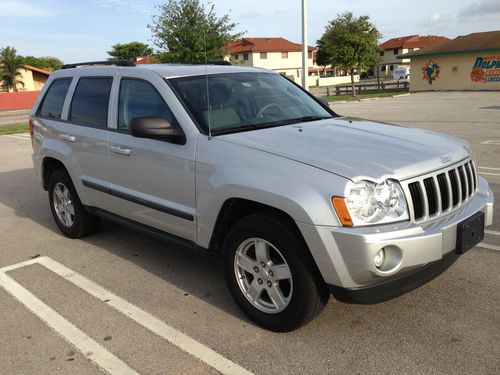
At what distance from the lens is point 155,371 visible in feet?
9.60

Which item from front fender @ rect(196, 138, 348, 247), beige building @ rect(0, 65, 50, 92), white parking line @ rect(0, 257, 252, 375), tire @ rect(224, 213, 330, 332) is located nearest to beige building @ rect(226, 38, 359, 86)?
beige building @ rect(0, 65, 50, 92)

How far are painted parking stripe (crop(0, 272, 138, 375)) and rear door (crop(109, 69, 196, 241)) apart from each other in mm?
992

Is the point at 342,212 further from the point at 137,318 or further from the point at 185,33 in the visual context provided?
the point at 185,33

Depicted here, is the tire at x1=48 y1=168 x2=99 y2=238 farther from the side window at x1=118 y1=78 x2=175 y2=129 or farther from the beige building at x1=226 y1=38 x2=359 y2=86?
the beige building at x1=226 y1=38 x2=359 y2=86

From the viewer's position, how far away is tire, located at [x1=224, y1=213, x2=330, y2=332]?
2984 millimetres

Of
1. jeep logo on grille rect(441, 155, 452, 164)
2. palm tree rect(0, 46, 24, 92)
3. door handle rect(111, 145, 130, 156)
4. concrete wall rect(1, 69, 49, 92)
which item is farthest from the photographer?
concrete wall rect(1, 69, 49, 92)

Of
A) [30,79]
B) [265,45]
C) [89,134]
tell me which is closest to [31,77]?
[30,79]

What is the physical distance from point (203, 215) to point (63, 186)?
2523 millimetres

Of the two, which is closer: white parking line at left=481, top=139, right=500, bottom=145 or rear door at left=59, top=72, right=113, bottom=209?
rear door at left=59, top=72, right=113, bottom=209

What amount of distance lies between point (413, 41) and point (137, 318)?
103m

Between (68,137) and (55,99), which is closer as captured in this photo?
(68,137)

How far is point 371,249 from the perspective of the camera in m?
2.69

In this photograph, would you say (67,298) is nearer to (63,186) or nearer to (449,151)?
(63,186)

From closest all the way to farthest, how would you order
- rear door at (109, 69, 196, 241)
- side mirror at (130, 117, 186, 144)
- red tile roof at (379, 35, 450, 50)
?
side mirror at (130, 117, 186, 144)
rear door at (109, 69, 196, 241)
red tile roof at (379, 35, 450, 50)
